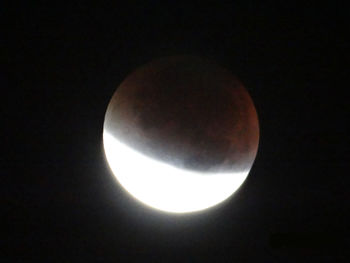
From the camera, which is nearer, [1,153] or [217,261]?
[1,153]

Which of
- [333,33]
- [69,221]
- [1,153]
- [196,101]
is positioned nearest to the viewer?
[196,101]

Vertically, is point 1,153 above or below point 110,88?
below

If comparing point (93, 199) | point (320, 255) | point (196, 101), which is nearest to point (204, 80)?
point (196, 101)

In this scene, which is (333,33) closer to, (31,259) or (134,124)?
(134,124)

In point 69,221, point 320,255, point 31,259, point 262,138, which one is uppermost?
point 262,138

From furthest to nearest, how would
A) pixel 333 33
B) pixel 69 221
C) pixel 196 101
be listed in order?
pixel 69 221
pixel 333 33
pixel 196 101

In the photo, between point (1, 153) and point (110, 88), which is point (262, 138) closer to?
point (110, 88)
